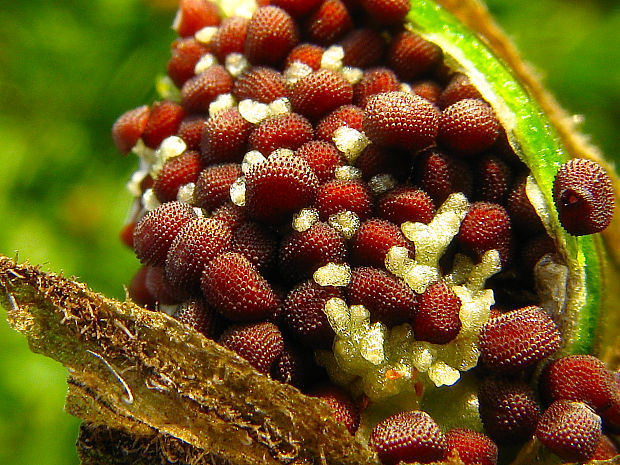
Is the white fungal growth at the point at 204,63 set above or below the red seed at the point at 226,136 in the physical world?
above

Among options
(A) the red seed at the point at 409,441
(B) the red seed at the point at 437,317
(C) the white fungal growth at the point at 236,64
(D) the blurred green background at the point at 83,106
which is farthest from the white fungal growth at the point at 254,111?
(D) the blurred green background at the point at 83,106

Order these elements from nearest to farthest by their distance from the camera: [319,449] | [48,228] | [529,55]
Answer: [319,449]
[48,228]
[529,55]

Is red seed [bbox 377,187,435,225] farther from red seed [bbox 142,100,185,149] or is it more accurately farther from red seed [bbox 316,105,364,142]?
red seed [bbox 142,100,185,149]

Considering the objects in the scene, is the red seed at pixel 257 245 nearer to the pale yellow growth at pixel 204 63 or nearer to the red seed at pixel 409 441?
the red seed at pixel 409 441

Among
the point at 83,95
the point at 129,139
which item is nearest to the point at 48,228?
the point at 83,95

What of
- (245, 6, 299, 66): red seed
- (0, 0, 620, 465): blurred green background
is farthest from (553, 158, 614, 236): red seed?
(0, 0, 620, 465): blurred green background

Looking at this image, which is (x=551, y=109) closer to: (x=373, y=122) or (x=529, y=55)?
(x=373, y=122)
